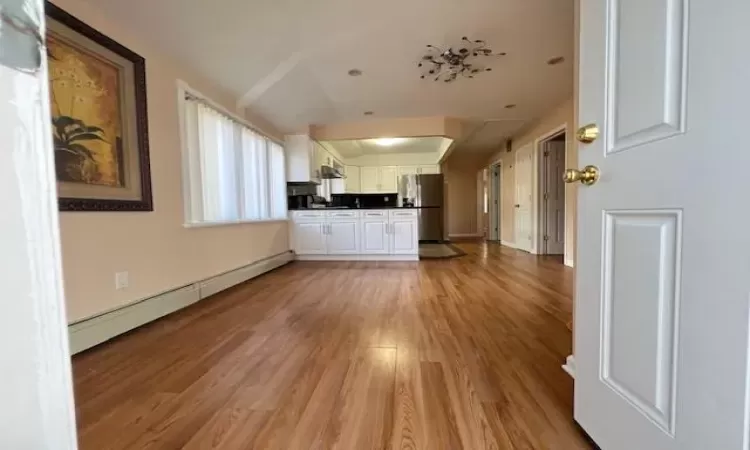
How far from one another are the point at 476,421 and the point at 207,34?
292cm

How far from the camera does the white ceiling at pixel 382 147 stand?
688cm

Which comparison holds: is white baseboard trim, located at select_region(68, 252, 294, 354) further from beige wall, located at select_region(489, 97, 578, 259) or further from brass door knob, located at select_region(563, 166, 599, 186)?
beige wall, located at select_region(489, 97, 578, 259)

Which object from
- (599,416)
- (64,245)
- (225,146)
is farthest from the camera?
(225,146)

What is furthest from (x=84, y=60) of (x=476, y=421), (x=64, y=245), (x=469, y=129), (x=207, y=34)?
(x=469, y=129)

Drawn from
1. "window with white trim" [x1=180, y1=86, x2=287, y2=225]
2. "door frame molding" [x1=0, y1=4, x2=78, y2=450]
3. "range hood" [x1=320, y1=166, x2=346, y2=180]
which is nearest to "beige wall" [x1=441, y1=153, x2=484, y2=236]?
"range hood" [x1=320, y1=166, x2=346, y2=180]

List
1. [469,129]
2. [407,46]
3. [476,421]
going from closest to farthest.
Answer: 1. [476,421]
2. [407,46]
3. [469,129]

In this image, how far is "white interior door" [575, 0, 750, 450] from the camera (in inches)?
23.2

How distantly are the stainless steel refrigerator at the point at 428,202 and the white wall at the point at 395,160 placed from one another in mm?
A: 690

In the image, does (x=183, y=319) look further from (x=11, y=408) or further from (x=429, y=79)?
(x=429, y=79)

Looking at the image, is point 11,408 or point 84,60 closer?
point 11,408

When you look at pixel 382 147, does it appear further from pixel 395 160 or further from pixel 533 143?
pixel 533 143

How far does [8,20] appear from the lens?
34cm

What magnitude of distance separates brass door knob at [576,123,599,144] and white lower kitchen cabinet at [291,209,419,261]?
13.0 feet

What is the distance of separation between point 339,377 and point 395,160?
7611 millimetres
